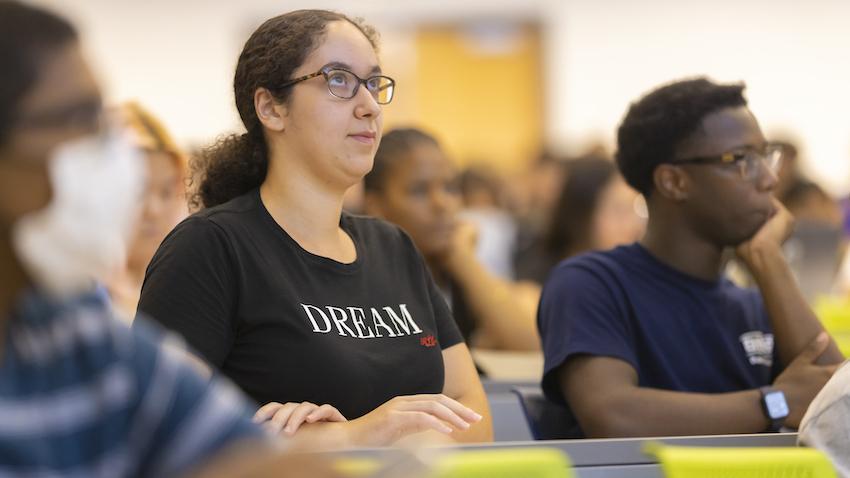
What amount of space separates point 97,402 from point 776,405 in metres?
1.42

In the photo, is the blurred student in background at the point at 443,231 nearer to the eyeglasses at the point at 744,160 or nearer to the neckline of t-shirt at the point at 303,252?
the eyeglasses at the point at 744,160

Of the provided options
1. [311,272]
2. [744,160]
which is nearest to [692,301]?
[744,160]

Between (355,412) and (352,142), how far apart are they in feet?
1.58

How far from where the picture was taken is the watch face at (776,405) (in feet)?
6.70

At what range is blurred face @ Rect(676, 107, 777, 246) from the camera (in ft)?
7.61

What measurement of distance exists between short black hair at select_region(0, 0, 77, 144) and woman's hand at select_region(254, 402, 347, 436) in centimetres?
75

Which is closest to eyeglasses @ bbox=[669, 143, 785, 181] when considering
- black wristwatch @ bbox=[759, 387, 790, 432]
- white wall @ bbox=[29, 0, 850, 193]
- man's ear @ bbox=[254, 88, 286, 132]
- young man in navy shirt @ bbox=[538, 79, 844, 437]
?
young man in navy shirt @ bbox=[538, 79, 844, 437]

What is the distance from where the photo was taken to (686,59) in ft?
30.7

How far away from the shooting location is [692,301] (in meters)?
2.32

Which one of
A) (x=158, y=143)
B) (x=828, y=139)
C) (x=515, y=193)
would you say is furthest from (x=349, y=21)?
(x=828, y=139)

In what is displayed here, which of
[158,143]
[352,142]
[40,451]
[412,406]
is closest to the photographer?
[40,451]

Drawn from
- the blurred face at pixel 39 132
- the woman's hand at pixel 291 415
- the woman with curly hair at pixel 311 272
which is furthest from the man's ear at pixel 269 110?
the blurred face at pixel 39 132

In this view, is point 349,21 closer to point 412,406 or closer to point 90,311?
point 412,406

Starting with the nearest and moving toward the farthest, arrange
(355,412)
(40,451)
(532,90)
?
(40,451) → (355,412) → (532,90)
